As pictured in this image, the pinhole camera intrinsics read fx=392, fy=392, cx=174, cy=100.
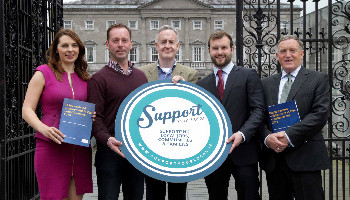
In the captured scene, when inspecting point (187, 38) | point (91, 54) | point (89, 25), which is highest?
point (89, 25)

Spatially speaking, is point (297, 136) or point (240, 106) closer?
point (297, 136)

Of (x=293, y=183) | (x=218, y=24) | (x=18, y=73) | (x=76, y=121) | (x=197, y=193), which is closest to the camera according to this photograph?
(x=76, y=121)

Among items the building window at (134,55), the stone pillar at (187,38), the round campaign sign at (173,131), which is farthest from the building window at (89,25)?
the round campaign sign at (173,131)

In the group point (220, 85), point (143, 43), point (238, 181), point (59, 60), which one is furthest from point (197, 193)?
point (143, 43)

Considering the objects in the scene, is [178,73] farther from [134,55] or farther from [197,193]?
[134,55]

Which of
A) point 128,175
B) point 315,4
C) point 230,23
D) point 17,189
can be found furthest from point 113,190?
point 230,23

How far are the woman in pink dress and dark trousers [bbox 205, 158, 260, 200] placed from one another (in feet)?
3.46

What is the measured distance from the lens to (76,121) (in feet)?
9.43

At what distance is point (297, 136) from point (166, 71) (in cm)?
125

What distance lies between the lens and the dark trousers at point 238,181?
323 cm

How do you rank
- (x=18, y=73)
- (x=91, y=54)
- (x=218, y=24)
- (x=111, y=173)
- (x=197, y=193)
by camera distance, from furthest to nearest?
1. (x=218, y=24)
2. (x=91, y=54)
3. (x=197, y=193)
4. (x=18, y=73)
5. (x=111, y=173)

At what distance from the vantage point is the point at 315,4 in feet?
14.9

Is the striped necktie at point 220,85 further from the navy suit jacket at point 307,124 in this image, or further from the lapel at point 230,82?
the navy suit jacket at point 307,124

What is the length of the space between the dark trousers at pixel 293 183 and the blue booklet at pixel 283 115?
0.29m
